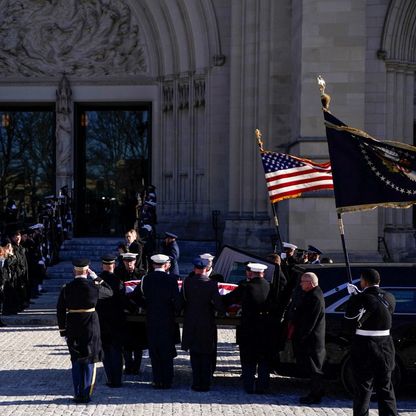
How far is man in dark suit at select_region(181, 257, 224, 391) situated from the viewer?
34.9 feet

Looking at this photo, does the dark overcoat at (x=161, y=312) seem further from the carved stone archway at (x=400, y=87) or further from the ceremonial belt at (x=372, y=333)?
the carved stone archway at (x=400, y=87)

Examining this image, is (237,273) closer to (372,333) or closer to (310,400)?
(310,400)

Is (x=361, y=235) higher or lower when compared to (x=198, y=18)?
lower

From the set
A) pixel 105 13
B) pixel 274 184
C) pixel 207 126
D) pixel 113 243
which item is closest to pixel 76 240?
pixel 113 243

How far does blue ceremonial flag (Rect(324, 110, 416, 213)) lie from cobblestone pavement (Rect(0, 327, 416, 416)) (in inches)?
91.8

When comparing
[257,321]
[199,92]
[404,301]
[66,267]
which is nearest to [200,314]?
[257,321]

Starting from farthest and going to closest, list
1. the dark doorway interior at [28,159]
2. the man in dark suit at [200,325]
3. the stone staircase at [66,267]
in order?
the dark doorway interior at [28,159] < the stone staircase at [66,267] < the man in dark suit at [200,325]

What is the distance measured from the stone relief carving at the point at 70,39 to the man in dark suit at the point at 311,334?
15.5 meters

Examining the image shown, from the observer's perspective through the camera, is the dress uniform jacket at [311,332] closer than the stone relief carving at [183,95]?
Yes

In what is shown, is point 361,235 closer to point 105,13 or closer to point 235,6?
point 235,6

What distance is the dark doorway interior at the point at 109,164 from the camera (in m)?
25.3

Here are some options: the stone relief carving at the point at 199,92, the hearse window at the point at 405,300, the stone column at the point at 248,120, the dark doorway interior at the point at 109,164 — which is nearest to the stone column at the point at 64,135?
the dark doorway interior at the point at 109,164

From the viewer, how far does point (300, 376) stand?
1045 cm

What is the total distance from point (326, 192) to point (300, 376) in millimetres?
8516
